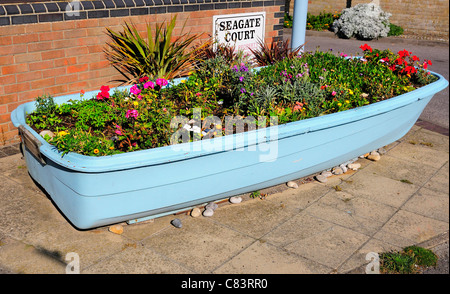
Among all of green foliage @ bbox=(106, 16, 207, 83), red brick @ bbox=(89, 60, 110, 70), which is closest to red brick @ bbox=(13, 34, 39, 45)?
red brick @ bbox=(89, 60, 110, 70)

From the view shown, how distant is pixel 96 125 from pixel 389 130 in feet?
11.5

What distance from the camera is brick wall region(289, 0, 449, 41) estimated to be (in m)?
15.5

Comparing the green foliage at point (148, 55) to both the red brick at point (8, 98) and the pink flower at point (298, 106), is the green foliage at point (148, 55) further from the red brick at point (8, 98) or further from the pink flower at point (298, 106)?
the pink flower at point (298, 106)

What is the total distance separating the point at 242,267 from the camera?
12.0 feet

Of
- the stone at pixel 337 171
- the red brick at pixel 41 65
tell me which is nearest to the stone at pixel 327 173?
the stone at pixel 337 171

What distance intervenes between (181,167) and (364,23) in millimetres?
12761

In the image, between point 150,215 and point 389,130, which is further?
point 389,130

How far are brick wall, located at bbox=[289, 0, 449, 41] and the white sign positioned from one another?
10.1 metres

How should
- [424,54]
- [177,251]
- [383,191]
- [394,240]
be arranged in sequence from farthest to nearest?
[424,54]
[383,191]
[394,240]
[177,251]

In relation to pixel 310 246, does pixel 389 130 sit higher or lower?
higher

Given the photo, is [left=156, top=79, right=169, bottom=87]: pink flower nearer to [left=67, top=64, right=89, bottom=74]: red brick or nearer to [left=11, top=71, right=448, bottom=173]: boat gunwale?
[left=11, top=71, right=448, bottom=173]: boat gunwale

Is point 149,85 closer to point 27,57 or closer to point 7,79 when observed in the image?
point 27,57
